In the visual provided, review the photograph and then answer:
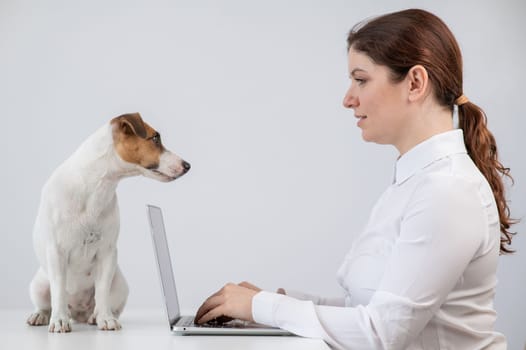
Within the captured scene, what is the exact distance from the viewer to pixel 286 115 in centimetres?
317

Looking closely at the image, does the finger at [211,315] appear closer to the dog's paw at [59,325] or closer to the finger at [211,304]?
the finger at [211,304]

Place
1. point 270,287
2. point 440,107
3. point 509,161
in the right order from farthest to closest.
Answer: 1. point 509,161
2. point 270,287
3. point 440,107

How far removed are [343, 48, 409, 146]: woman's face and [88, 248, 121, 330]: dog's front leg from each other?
1.86 ft

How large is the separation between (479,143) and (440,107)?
0.12 meters

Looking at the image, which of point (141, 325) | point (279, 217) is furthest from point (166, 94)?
point (141, 325)

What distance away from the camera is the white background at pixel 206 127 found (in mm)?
3107

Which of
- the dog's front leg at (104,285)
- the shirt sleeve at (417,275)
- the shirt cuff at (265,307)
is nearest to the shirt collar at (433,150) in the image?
the shirt sleeve at (417,275)

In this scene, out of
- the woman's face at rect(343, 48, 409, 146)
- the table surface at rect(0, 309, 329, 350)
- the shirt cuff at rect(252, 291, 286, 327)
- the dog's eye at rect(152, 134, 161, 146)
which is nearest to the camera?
the table surface at rect(0, 309, 329, 350)

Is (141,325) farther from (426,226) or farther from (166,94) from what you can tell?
(166,94)

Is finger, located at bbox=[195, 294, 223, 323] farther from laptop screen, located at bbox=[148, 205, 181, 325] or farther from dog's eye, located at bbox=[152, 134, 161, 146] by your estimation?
dog's eye, located at bbox=[152, 134, 161, 146]

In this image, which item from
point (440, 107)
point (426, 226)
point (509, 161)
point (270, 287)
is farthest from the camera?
point (509, 161)

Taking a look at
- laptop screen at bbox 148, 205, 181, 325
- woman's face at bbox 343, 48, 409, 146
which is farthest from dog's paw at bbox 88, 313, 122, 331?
woman's face at bbox 343, 48, 409, 146

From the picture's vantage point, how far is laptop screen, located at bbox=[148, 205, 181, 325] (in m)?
1.26

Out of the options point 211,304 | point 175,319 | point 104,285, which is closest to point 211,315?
point 211,304
